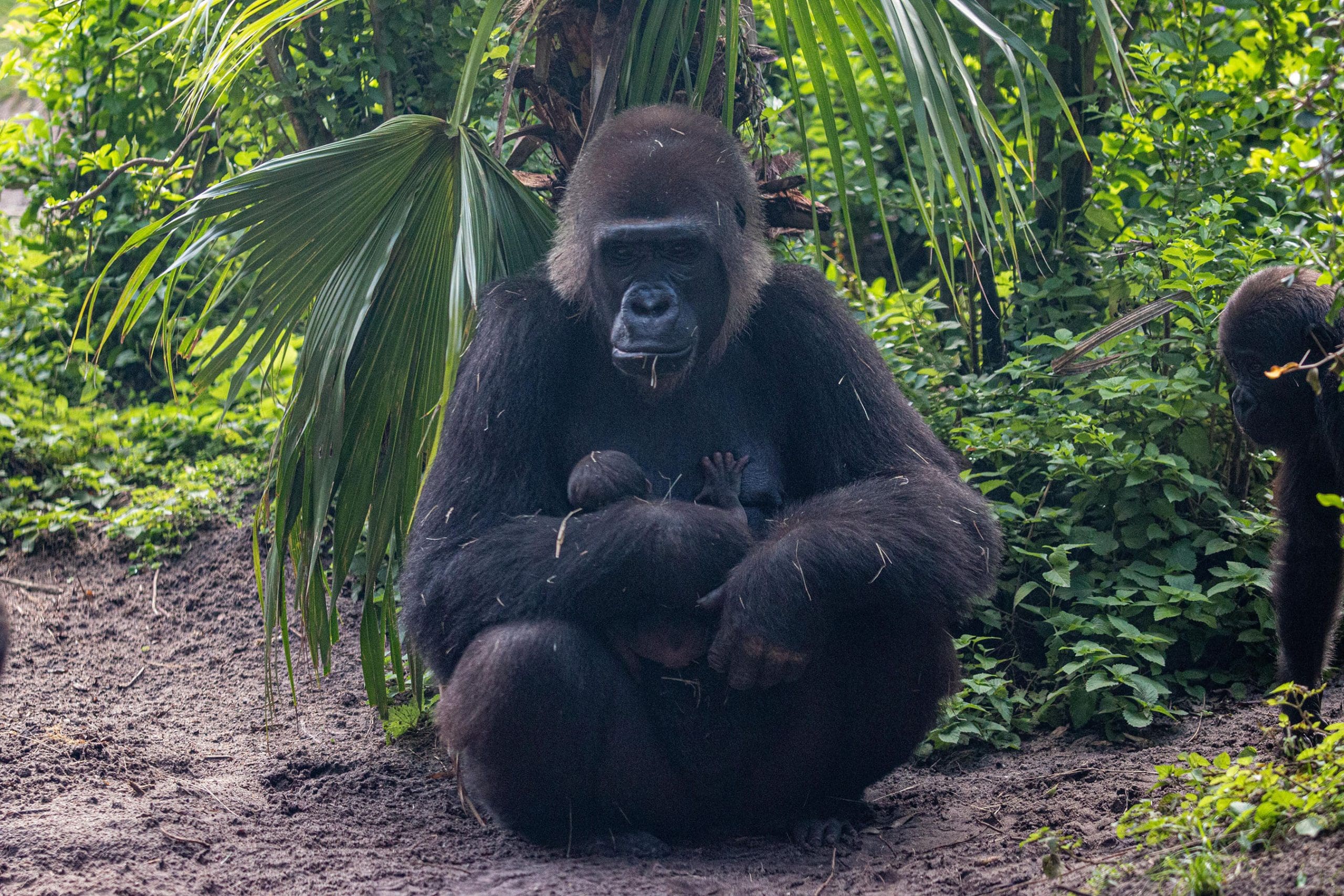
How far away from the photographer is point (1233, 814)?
8.24ft

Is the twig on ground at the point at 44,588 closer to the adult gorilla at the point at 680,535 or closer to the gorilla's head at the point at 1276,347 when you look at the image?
the adult gorilla at the point at 680,535

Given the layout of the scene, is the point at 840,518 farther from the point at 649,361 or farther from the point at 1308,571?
the point at 1308,571

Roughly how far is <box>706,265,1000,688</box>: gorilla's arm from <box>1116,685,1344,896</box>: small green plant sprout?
74 cm

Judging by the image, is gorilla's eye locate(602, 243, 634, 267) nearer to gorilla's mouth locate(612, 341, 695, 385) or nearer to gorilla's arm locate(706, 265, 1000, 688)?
gorilla's mouth locate(612, 341, 695, 385)

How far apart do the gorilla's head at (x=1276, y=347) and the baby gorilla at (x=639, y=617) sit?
1651mm

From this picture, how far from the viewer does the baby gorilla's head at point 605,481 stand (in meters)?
3.29

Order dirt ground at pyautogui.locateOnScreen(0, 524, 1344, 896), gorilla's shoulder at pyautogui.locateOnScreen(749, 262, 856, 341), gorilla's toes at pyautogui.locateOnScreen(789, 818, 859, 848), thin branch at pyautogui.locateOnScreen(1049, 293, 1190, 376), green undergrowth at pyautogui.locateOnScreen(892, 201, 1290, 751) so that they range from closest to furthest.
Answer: dirt ground at pyautogui.locateOnScreen(0, 524, 1344, 896)
gorilla's toes at pyautogui.locateOnScreen(789, 818, 859, 848)
gorilla's shoulder at pyautogui.locateOnScreen(749, 262, 856, 341)
green undergrowth at pyautogui.locateOnScreen(892, 201, 1290, 751)
thin branch at pyautogui.locateOnScreen(1049, 293, 1190, 376)

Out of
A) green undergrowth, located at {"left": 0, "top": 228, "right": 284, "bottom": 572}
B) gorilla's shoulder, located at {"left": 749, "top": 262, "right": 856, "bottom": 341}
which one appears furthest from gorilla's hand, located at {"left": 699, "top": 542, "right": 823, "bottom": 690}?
green undergrowth, located at {"left": 0, "top": 228, "right": 284, "bottom": 572}

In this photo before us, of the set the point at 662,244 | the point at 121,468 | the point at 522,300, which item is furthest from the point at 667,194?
the point at 121,468

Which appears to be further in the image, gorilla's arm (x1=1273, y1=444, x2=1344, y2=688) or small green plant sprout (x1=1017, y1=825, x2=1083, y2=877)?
gorilla's arm (x1=1273, y1=444, x2=1344, y2=688)

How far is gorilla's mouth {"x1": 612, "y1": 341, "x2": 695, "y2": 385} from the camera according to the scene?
325 cm

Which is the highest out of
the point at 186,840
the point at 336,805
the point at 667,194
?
the point at 667,194

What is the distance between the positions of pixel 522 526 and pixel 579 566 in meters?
0.23

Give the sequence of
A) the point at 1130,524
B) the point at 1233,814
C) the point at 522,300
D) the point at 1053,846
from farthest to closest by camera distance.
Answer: the point at 1130,524 → the point at 522,300 → the point at 1053,846 → the point at 1233,814
